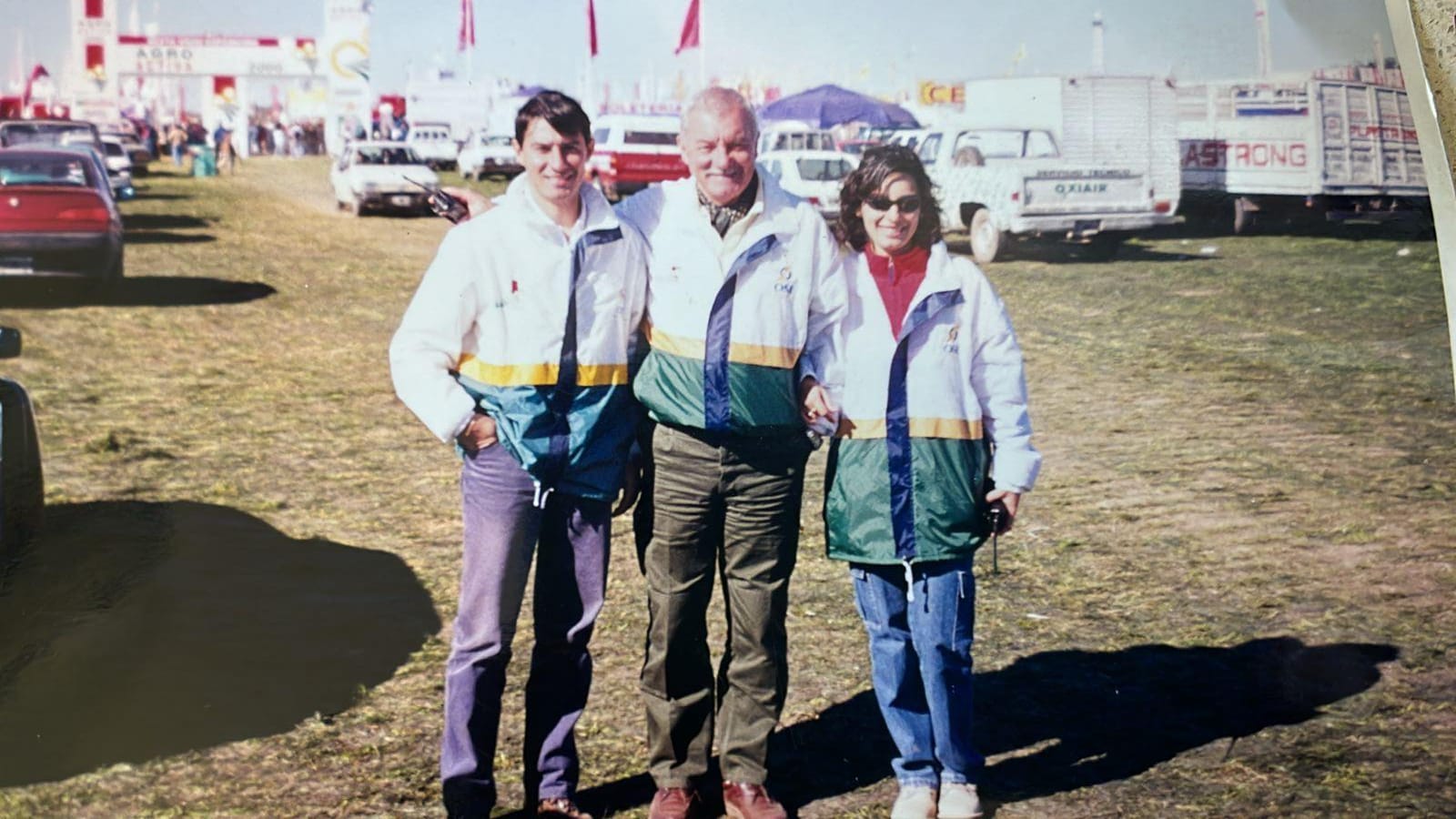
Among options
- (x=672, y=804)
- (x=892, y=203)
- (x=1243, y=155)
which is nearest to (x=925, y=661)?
(x=672, y=804)

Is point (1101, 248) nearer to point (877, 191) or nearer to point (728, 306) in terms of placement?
point (877, 191)

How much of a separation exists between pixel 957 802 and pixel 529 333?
1.48m

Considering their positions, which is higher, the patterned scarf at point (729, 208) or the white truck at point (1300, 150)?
the white truck at point (1300, 150)

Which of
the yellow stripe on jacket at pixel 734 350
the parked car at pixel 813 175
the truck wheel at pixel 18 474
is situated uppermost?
the parked car at pixel 813 175

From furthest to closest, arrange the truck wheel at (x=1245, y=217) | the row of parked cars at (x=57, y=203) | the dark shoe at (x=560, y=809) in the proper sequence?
the truck wheel at (x=1245, y=217), the row of parked cars at (x=57, y=203), the dark shoe at (x=560, y=809)

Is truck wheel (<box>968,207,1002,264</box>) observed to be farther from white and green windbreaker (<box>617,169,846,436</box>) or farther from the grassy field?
Result: white and green windbreaker (<box>617,169,846,436</box>)

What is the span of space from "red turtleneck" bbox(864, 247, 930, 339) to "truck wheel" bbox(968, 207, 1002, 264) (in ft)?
0.86

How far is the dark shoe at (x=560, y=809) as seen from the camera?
3.31 metres

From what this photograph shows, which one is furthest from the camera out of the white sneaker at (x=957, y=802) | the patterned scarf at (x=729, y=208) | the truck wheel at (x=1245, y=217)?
the truck wheel at (x=1245, y=217)

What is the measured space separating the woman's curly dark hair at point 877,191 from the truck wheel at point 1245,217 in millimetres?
1558

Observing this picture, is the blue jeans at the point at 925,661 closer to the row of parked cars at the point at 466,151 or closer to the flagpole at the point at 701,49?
the row of parked cars at the point at 466,151

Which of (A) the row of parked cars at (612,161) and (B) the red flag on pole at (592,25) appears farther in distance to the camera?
(B) the red flag on pole at (592,25)

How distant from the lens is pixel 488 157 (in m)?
3.51

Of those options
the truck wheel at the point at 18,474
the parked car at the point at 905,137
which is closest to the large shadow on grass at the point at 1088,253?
the parked car at the point at 905,137
